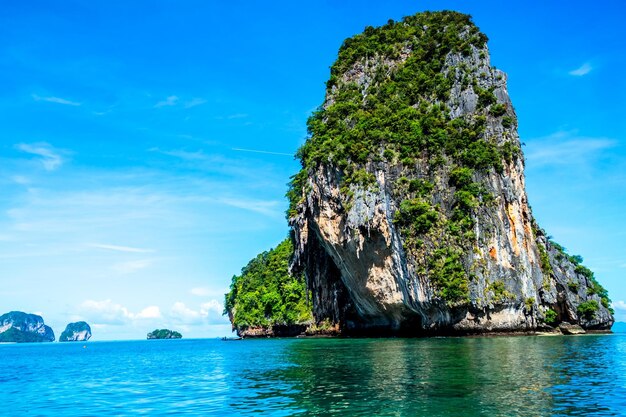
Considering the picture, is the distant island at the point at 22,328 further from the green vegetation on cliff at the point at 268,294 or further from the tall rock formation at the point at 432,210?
the tall rock formation at the point at 432,210

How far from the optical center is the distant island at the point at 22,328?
594ft

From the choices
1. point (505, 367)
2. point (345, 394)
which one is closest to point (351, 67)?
point (505, 367)

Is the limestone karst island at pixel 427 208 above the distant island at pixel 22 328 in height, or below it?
above

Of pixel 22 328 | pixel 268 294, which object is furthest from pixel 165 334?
pixel 268 294

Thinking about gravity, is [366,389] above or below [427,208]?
below

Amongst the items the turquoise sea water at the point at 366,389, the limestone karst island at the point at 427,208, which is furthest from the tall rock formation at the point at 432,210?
the turquoise sea water at the point at 366,389

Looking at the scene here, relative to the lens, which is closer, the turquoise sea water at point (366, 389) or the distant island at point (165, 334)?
the turquoise sea water at point (366, 389)

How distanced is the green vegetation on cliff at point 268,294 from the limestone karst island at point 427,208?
10.5 metres

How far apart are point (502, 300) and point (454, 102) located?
20.8m

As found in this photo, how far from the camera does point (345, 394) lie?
13852mm

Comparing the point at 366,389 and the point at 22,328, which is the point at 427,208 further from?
the point at 22,328

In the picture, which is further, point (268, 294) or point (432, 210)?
point (268, 294)

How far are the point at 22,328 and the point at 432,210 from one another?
188 m

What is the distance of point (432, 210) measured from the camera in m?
44.0
